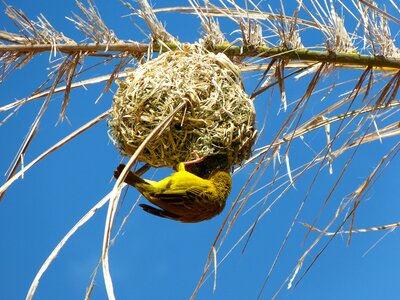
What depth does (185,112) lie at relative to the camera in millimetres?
2340

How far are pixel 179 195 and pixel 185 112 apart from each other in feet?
1.09

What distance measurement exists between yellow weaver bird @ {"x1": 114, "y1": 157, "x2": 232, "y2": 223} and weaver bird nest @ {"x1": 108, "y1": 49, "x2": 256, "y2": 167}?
19cm

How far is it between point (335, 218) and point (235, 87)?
72cm

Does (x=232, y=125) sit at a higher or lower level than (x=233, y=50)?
lower

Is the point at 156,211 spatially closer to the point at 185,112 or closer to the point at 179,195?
the point at 179,195

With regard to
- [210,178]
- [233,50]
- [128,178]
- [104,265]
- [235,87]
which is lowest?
[104,265]

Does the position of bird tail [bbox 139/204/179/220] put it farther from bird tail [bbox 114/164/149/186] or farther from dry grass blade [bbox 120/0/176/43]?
dry grass blade [bbox 120/0/176/43]

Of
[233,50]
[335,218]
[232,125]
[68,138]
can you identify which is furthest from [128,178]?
[335,218]

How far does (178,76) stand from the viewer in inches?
95.5

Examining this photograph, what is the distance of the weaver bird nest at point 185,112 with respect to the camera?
93.0 inches

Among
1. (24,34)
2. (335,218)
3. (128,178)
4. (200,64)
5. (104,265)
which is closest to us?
(104,265)

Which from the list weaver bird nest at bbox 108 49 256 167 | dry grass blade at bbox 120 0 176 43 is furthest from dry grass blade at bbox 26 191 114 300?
dry grass blade at bbox 120 0 176 43

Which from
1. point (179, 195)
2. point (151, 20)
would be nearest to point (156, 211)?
point (179, 195)

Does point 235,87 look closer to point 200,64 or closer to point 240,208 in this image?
point 200,64
